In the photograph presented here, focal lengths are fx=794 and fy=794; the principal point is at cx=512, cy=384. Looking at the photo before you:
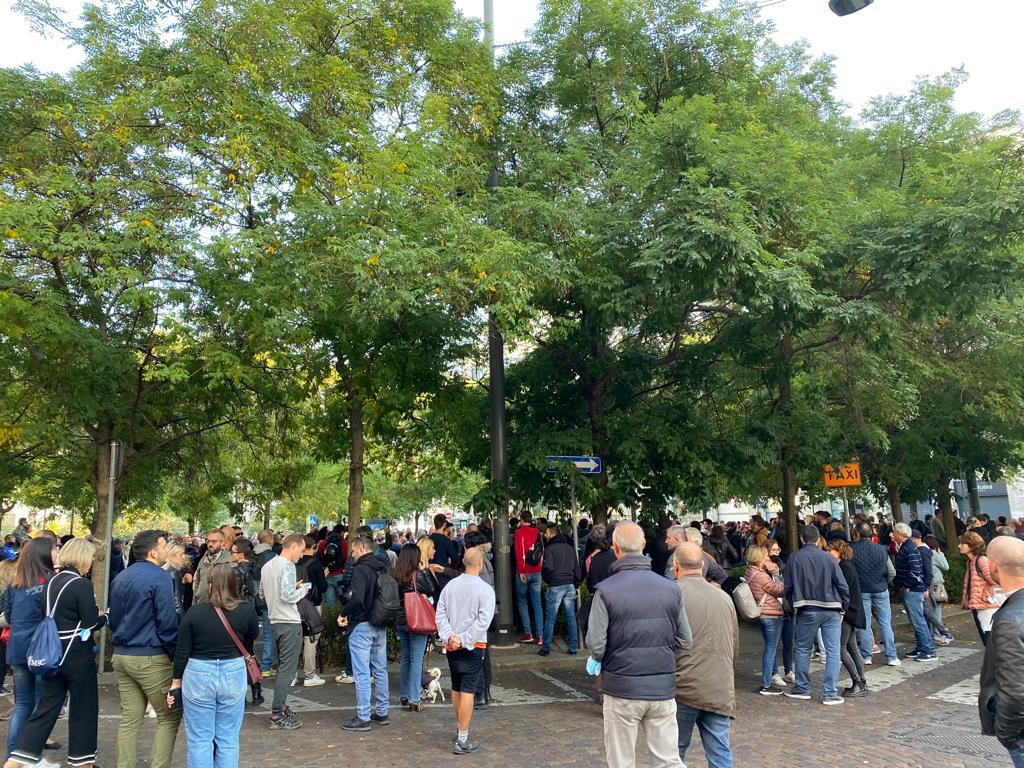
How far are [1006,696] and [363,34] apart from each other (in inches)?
477

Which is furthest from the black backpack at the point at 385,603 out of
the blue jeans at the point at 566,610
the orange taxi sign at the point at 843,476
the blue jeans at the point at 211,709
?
the orange taxi sign at the point at 843,476

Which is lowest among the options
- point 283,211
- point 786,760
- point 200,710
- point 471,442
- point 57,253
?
point 786,760

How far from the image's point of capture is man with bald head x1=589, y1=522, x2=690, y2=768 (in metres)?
4.82

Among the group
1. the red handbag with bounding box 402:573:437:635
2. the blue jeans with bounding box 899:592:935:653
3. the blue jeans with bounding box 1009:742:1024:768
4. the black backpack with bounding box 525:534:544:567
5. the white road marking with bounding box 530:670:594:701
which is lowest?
the white road marking with bounding box 530:670:594:701

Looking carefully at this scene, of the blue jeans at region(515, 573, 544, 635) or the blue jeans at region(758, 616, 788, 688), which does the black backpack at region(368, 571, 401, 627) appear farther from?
the blue jeans at region(515, 573, 544, 635)

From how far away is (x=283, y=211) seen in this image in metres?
11.5

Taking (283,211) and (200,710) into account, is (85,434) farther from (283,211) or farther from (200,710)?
(200,710)

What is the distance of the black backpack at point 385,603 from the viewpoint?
7.72 metres

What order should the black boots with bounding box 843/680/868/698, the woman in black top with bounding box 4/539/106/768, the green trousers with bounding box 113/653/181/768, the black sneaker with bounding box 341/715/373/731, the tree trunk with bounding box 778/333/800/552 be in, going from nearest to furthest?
the green trousers with bounding box 113/653/181/768
the woman in black top with bounding box 4/539/106/768
the black sneaker with bounding box 341/715/373/731
the black boots with bounding box 843/680/868/698
the tree trunk with bounding box 778/333/800/552

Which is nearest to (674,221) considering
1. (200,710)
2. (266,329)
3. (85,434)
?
(266,329)

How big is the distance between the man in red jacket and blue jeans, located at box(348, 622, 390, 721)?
4188 millimetres

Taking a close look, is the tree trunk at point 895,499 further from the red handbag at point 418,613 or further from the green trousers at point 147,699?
the green trousers at point 147,699

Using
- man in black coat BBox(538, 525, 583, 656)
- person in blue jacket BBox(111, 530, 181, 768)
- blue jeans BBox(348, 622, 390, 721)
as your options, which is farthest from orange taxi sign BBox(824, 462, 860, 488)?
person in blue jacket BBox(111, 530, 181, 768)

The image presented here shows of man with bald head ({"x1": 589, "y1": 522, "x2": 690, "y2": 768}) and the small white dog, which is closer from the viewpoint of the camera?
man with bald head ({"x1": 589, "y1": 522, "x2": 690, "y2": 768})
